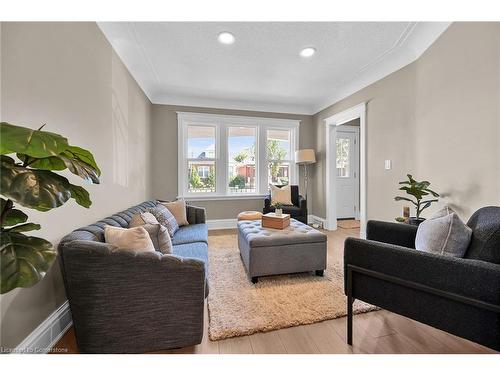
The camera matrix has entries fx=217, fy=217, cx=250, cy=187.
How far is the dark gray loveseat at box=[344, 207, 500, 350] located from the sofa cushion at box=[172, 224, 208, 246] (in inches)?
57.8

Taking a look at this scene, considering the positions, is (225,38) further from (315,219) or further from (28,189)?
(315,219)

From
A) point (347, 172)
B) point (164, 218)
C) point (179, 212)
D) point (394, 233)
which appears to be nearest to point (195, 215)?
point (179, 212)

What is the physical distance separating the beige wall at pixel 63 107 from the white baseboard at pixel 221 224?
2.01 meters

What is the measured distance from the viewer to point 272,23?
218cm

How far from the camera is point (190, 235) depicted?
2.37 m

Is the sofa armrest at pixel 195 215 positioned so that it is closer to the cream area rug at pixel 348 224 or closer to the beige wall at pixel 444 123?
the beige wall at pixel 444 123

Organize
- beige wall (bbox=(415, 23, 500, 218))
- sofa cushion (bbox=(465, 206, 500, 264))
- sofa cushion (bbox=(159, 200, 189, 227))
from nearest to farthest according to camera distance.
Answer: sofa cushion (bbox=(465, 206, 500, 264))
beige wall (bbox=(415, 23, 500, 218))
sofa cushion (bbox=(159, 200, 189, 227))

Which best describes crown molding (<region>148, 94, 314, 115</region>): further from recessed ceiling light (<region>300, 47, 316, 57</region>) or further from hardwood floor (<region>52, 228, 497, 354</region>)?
hardwood floor (<region>52, 228, 497, 354</region>)

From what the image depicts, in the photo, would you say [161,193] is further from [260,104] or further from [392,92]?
[392,92]

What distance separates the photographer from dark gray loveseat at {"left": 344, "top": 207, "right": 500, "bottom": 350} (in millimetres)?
970

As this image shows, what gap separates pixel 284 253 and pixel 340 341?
0.82 metres

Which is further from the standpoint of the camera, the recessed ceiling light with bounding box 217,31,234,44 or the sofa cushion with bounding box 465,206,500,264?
the recessed ceiling light with bounding box 217,31,234,44

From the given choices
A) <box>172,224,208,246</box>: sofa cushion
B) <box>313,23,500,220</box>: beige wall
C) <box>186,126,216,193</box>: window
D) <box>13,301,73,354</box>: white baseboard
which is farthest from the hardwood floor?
<box>186,126,216,193</box>: window
